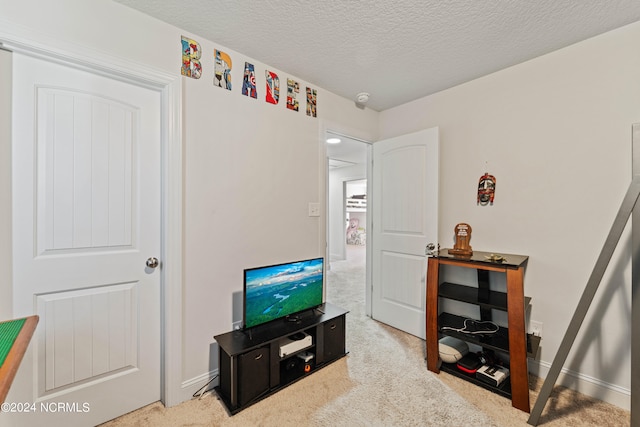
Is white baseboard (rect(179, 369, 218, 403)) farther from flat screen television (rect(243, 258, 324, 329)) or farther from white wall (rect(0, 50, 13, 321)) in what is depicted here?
white wall (rect(0, 50, 13, 321))

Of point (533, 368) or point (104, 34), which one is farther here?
point (533, 368)

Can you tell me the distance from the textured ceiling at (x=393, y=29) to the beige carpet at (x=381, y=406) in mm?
2348

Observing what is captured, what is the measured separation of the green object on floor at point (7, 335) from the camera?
0.84 meters

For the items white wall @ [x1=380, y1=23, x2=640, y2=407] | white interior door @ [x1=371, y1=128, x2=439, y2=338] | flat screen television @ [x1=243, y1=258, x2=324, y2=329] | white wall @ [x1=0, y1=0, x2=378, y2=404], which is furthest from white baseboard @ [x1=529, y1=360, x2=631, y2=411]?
white wall @ [x1=0, y1=0, x2=378, y2=404]

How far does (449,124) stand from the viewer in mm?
2529

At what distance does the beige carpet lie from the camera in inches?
62.6

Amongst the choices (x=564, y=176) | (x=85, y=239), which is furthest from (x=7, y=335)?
(x=564, y=176)

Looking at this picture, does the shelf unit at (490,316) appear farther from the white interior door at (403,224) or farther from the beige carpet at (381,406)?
the white interior door at (403,224)

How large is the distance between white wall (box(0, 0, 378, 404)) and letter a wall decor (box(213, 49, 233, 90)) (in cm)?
4

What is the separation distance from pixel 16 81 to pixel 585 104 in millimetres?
3297

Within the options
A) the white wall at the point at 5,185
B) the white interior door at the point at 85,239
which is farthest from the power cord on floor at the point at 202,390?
the white wall at the point at 5,185

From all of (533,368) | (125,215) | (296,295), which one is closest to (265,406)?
(296,295)

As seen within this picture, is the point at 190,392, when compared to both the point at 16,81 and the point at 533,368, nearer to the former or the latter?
the point at 16,81

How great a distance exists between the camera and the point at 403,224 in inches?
107
